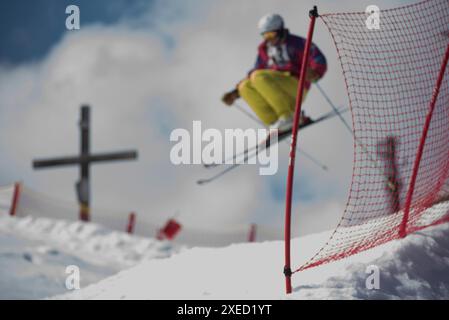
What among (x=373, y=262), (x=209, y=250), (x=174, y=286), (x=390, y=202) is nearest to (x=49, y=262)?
(x=209, y=250)

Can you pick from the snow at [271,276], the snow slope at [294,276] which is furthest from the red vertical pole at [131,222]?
the snow slope at [294,276]

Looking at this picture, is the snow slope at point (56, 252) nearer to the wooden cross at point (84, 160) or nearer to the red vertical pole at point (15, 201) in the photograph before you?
the red vertical pole at point (15, 201)

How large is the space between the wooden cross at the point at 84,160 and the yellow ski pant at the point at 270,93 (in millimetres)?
6048

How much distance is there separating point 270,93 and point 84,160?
727 centimetres

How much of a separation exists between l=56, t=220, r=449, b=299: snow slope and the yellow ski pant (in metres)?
1.92

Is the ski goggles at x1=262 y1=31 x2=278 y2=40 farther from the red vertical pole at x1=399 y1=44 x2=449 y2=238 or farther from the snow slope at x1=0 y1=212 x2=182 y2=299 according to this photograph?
the snow slope at x1=0 y1=212 x2=182 y2=299

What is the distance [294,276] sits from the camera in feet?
13.0

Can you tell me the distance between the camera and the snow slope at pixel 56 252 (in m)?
6.78

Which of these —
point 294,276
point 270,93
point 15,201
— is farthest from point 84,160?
point 294,276

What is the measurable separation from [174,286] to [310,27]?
2.03m

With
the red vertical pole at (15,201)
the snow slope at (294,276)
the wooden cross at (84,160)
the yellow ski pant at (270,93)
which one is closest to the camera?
the snow slope at (294,276)

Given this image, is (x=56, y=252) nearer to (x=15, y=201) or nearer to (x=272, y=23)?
(x=15, y=201)

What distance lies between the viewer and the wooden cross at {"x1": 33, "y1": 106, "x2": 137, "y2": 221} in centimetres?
1244

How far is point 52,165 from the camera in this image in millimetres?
12492
